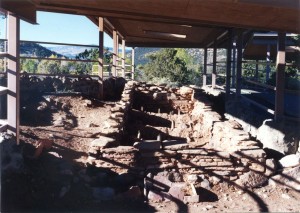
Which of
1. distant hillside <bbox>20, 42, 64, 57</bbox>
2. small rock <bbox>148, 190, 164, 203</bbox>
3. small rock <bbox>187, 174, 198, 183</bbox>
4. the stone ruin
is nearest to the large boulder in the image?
the stone ruin

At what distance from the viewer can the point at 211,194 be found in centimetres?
537

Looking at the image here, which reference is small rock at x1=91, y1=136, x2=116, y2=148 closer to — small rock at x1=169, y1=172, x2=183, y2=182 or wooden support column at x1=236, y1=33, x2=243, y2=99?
small rock at x1=169, y1=172, x2=183, y2=182

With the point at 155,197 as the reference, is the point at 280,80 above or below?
above

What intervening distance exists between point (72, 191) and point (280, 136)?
3.90 metres

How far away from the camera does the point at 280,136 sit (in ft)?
21.1

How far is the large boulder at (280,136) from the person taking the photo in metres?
6.36

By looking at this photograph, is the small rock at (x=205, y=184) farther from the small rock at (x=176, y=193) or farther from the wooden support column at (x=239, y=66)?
the wooden support column at (x=239, y=66)

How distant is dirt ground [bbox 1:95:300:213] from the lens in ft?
13.6

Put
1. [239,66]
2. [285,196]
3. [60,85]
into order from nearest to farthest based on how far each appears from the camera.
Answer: [285,196]
[239,66]
[60,85]

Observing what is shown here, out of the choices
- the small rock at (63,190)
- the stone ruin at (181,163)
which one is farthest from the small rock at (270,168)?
the small rock at (63,190)

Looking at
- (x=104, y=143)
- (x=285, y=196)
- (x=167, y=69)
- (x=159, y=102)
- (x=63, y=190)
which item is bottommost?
(x=285, y=196)

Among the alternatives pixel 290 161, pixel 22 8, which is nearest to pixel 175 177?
pixel 290 161

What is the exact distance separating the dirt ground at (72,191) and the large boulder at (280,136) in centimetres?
104

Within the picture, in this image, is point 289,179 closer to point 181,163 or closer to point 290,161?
point 290,161
